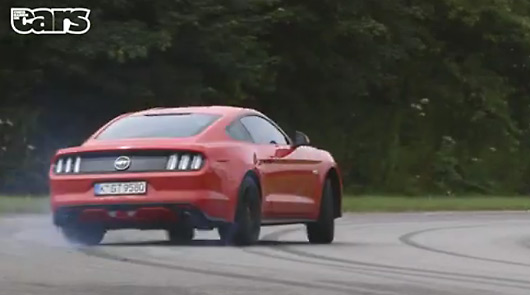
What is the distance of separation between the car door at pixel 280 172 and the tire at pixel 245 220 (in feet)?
1.05

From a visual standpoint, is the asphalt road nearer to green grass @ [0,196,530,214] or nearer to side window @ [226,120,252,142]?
side window @ [226,120,252,142]

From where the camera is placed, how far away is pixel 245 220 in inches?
650

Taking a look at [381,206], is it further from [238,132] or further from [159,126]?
[159,126]

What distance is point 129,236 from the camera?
61.8 ft

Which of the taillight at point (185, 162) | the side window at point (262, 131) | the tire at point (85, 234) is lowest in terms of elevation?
the tire at point (85, 234)

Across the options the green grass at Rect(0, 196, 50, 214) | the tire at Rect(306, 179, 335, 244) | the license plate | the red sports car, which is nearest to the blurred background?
the green grass at Rect(0, 196, 50, 214)

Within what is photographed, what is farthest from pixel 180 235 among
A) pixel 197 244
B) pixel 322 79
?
pixel 322 79

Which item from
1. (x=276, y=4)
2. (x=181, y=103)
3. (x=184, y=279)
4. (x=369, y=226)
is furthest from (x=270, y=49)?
(x=184, y=279)

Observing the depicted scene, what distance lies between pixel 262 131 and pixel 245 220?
1556mm

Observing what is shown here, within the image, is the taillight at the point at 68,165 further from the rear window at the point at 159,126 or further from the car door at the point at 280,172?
the car door at the point at 280,172

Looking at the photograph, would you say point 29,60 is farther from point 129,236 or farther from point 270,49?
point 129,236

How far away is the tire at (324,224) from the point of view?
1850 cm

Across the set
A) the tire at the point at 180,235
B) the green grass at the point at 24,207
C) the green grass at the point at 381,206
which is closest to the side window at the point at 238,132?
the tire at the point at 180,235

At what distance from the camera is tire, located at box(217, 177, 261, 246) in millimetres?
16375
